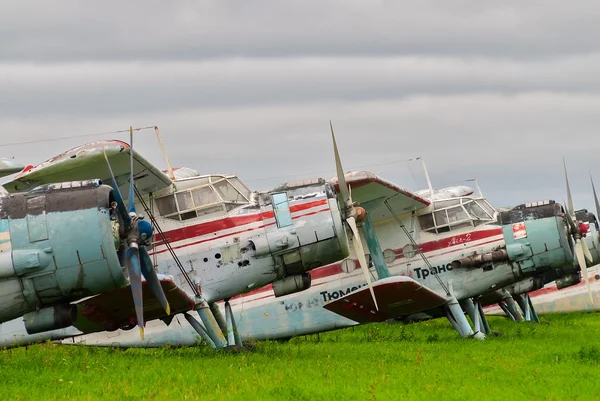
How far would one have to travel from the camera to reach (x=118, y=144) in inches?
Result: 643

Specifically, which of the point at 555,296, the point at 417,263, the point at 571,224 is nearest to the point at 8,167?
the point at 417,263

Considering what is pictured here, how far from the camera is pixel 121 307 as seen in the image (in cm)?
1675

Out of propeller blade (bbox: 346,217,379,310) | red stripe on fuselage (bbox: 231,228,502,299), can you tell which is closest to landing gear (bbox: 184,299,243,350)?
propeller blade (bbox: 346,217,379,310)

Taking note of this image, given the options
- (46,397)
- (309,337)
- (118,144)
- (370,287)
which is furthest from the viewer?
(309,337)

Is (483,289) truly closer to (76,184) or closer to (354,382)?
(354,382)

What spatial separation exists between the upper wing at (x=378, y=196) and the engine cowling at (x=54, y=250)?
7.80m

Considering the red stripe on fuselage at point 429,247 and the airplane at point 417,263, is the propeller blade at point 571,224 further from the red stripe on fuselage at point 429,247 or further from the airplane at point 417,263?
the red stripe on fuselage at point 429,247

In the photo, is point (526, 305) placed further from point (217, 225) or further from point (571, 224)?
point (217, 225)

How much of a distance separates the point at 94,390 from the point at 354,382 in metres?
3.56

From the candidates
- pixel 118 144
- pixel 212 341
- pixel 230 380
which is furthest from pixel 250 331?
pixel 230 380

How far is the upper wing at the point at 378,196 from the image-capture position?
20.7 m

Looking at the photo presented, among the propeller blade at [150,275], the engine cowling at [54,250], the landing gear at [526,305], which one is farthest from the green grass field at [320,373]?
the landing gear at [526,305]

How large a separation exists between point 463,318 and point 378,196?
344 centimetres

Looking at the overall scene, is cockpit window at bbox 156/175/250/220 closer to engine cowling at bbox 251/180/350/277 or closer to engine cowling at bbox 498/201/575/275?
engine cowling at bbox 251/180/350/277
